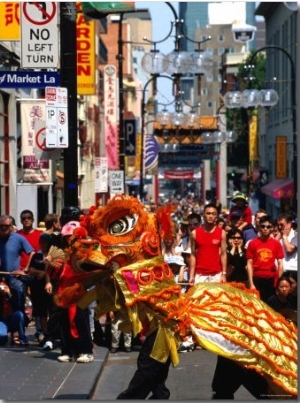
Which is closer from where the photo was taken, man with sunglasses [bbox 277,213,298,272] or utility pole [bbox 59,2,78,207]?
utility pole [bbox 59,2,78,207]

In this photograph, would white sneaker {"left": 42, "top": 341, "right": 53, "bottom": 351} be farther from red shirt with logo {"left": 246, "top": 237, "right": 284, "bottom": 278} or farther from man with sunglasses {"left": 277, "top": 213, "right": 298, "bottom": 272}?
man with sunglasses {"left": 277, "top": 213, "right": 298, "bottom": 272}

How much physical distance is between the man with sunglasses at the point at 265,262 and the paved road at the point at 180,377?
1213 mm

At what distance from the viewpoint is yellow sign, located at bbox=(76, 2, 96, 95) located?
31.1 m

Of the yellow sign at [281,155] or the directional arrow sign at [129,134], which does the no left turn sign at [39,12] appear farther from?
the yellow sign at [281,155]

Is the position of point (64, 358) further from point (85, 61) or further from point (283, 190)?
point (283, 190)

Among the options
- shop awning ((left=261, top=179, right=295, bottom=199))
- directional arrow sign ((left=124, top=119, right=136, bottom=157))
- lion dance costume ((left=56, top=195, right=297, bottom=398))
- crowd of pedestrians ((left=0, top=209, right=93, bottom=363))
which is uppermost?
directional arrow sign ((left=124, top=119, right=136, bottom=157))

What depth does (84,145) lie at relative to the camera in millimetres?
59688

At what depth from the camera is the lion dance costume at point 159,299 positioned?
8680mm

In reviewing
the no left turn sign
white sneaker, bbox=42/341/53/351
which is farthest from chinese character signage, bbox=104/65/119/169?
white sneaker, bbox=42/341/53/351

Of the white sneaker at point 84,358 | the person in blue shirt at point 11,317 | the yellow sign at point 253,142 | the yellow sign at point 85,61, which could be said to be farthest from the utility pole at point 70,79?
the yellow sign at point 253,142

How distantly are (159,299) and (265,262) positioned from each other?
293 inches

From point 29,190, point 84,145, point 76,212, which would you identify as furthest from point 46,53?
point 84,145

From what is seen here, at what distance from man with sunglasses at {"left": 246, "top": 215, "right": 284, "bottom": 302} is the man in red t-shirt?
0.41m

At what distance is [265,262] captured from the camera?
16.5 metres
